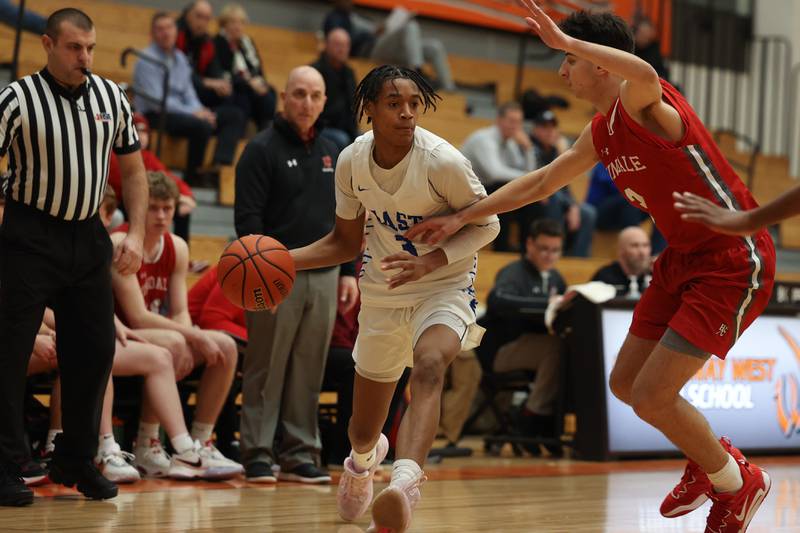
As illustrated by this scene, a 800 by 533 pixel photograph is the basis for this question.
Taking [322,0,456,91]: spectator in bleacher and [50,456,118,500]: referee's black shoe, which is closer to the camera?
[50,456,118,500]: referee's black shoe

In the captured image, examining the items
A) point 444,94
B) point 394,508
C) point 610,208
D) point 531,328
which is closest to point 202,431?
point 394,508

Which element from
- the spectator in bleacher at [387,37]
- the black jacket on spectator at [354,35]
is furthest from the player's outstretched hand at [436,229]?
the black jacket on spectator at [354,35]

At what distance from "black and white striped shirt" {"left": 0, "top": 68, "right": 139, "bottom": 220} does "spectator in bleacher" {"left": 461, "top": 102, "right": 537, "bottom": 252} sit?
5.67 m

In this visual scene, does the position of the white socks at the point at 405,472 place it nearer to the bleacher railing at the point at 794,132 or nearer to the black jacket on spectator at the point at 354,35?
the black jacket on spectator at the point at 354,35

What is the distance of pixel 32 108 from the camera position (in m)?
5.11

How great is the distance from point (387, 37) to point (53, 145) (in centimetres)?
788

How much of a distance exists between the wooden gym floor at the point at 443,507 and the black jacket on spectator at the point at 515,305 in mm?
1539

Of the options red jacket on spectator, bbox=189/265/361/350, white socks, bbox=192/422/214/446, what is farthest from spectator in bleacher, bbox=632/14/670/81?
white socks, bbox=192/422/214/446

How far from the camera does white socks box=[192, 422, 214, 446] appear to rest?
6.42 m

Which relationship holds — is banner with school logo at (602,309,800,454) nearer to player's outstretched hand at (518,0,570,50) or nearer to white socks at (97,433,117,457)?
white socks at (97,433,117,457)

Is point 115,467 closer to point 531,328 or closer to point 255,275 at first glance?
point 255,275

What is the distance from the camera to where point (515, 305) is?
27.0 ft

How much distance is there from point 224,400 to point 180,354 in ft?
1.30

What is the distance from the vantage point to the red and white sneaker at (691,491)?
175 inches
